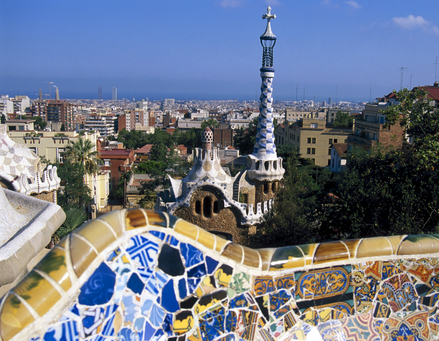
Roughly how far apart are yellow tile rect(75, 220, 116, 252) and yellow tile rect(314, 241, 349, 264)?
158 centimetres

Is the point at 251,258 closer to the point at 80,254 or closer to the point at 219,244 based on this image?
the point at 219,244

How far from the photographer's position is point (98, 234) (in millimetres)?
2613

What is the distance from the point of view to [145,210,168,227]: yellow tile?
2.80m

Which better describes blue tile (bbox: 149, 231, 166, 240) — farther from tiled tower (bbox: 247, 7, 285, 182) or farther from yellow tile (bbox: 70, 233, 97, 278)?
tiled tower (bbox: 247, 7, 285, 182)

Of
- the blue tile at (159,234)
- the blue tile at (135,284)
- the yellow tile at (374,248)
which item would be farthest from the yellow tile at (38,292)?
the yellow tile at (374,248)

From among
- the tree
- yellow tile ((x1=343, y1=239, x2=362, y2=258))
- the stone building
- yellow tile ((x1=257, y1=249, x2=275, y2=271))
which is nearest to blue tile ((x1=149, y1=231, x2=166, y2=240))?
yellow tile ((x1=257, y1=249, x2=275, y2=271))

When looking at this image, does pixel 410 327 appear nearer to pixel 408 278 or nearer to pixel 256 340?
pixel 408 278

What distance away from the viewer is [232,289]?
3018 millimetres

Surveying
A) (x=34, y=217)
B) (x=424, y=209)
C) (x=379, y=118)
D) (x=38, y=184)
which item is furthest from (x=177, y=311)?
(x=379, y=118)

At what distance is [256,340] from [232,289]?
436 mm

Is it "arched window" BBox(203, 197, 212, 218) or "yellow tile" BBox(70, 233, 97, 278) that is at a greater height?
"yellow tile" BBox(70, 233, 97, 278)

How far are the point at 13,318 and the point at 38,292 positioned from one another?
0.58ft

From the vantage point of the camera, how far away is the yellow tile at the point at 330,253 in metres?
3.22

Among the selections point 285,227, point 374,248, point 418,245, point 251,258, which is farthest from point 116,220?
point 285,227
